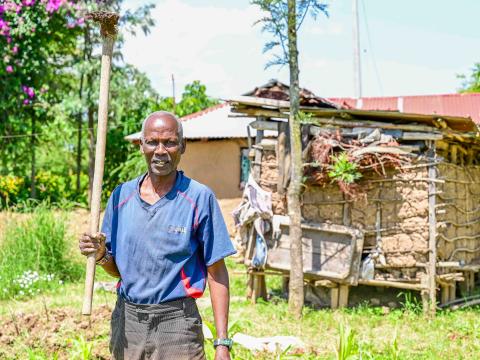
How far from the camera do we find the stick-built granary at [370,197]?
326 inches

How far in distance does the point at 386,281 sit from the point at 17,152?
11511mm

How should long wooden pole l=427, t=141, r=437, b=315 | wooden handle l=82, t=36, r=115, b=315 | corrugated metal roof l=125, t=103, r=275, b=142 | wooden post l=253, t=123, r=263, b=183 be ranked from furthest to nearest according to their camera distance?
corrugated metal roof l=125, t=103, r=275, b=142
wooden post l=253, t=123, r=263, b=183
long wooden pole l=427, t=141, r=437, b=315
wooden handle l=82, t=36, r=115, b=315

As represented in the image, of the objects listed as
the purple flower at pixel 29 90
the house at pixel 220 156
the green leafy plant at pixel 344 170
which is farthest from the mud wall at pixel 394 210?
the purple flower at pixel 29 90

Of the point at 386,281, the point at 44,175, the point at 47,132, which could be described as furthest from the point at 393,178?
the point at 44,175

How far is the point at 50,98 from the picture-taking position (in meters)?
17.9

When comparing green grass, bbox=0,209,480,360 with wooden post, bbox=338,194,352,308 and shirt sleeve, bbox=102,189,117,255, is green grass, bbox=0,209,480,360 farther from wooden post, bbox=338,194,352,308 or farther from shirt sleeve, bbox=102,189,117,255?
shirt sleeve, bbox=102,189,117,255

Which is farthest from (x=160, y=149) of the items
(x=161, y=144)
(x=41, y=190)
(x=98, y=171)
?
(x=41, y=190)

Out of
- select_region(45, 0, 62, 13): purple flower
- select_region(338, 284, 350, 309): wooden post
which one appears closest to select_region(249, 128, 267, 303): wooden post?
select_region(338, 284, 350, 309): wooden post

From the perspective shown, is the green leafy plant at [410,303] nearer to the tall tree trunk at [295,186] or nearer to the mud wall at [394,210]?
the mud wall at [394,210]

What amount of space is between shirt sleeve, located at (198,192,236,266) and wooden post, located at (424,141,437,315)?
5.62 metres

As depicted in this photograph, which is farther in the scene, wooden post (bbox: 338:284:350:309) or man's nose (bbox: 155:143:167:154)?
wooden post (bbox: 338:284:350:309)

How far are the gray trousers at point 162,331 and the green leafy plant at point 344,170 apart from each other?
5323mm

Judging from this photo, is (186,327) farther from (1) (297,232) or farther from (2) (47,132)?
(2) (47,132)

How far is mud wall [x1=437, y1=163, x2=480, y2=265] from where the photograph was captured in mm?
8523
